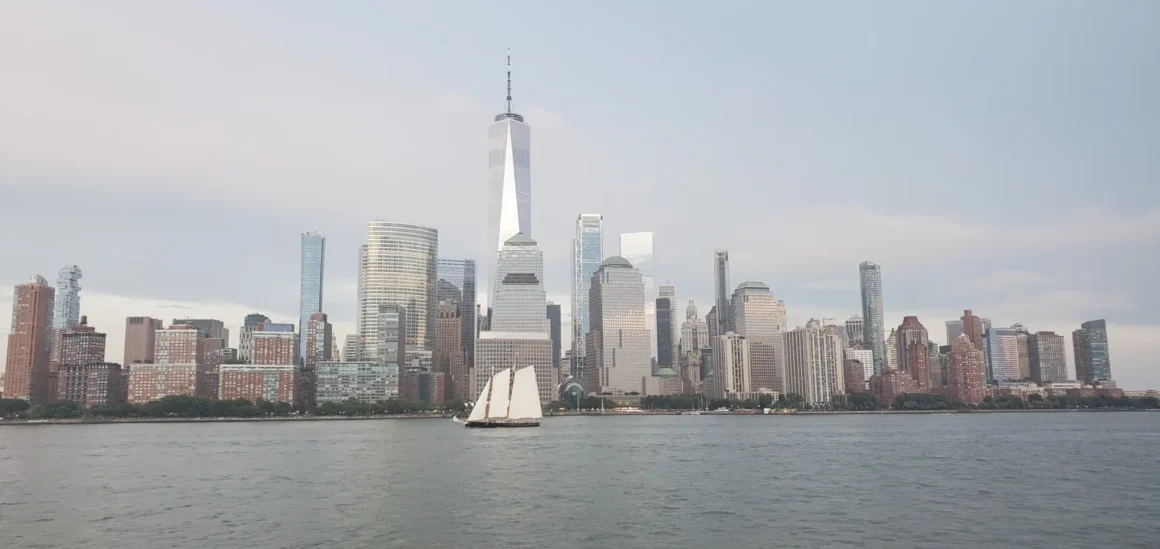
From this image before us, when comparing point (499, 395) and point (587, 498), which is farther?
point (499, 395)

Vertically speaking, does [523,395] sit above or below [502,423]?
above

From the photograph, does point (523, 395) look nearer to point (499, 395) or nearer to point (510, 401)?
point (510, 401)

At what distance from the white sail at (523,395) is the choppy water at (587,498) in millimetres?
70874

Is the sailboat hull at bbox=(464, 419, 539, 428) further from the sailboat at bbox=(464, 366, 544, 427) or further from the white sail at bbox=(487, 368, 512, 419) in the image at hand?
the white sail at bbox=(487, 368, 512, 419)

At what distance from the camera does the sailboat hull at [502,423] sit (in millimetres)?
167250

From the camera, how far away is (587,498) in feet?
188

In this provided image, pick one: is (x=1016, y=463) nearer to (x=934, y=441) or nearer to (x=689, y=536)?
(x=934, y=441)

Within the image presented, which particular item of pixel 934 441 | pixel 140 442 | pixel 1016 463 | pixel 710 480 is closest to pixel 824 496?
pixel 710 480

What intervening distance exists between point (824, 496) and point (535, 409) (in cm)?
12272

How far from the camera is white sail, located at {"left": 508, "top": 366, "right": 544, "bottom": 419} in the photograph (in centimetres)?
17262

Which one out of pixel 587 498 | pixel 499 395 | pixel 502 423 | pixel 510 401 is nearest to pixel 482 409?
pixel 499 395

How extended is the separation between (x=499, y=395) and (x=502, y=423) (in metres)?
6.09

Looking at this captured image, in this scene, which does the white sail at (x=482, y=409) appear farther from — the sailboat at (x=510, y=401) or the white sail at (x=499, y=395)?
the white sail at (x=499, y=395)

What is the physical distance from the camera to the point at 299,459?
Answer: 297 ft
